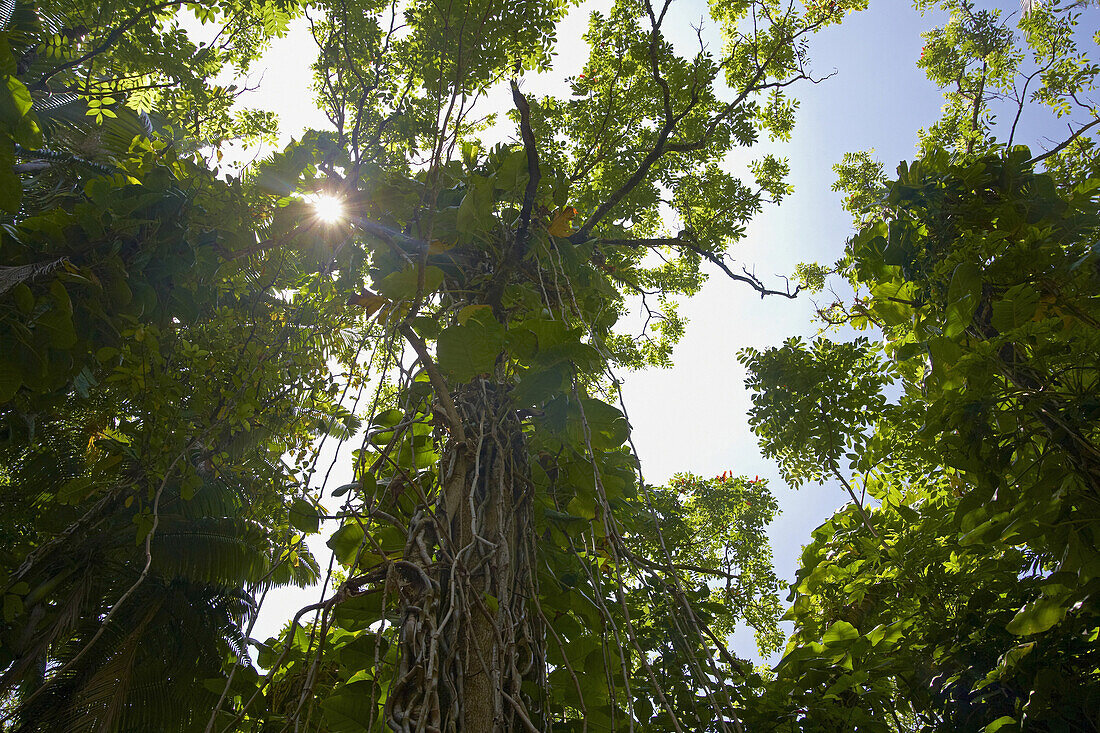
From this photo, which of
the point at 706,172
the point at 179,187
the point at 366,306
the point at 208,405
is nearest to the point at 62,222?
the point at 179,187

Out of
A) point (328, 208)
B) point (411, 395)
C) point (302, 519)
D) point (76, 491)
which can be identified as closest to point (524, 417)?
point (411, 395)

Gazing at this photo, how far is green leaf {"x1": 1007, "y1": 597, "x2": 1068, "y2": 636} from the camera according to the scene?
1.43 m

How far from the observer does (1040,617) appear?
1.44 meters

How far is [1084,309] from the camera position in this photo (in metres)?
1.72

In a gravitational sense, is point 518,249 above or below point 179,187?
below

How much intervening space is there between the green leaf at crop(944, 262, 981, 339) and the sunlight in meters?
1.99

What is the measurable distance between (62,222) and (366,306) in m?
0.88

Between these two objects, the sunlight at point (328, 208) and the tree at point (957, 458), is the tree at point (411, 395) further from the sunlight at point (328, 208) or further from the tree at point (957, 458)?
the tree at point (957, 458)

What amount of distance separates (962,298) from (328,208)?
210cm

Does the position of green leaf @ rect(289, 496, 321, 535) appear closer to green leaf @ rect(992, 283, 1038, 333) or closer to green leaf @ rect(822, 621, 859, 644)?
green leaf @ rect(822, 621, 859, 644)

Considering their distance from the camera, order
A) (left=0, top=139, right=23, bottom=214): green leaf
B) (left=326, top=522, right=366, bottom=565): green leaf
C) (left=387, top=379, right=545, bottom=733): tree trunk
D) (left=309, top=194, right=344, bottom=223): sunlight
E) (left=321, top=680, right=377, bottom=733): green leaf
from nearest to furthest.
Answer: (left=387, top=379, right=545, bottom=733): tree trunk, (left=321, top=680, right=377, bottom=733): green leaf, (left=0, top=139, right=23, bottom=214): green leaf, (left=326, top=522, right=366, bottom=565): green leaf, (left=309, top=194, right=344, bottom=223): sunlight

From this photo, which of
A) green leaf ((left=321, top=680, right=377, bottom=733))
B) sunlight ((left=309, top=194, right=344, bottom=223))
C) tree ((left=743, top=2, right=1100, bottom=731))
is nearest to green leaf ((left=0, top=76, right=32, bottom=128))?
sunlight ((left=309, top=194, right=344, bottom=223))

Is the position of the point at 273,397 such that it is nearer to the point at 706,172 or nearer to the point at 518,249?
the point at 518,249

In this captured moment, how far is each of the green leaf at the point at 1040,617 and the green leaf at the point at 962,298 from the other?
747 millimetres
